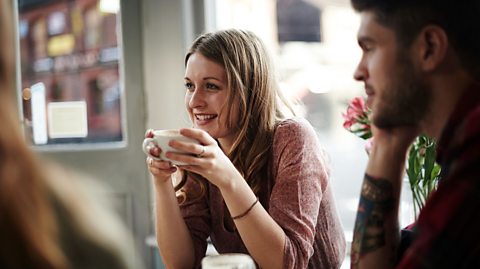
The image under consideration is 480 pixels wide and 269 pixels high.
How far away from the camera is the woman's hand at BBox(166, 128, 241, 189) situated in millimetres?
1128

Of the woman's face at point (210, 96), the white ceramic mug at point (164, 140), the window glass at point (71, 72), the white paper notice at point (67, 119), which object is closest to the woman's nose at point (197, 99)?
the woman's face at point (210, 96)

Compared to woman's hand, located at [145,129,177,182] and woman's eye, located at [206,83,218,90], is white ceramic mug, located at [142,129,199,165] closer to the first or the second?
woman's hand, located at [145,129,177,182]

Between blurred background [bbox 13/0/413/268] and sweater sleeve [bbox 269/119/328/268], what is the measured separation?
25.9 inches

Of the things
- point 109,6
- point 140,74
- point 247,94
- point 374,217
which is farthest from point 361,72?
point 109,6

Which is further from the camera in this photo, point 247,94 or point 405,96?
point 247,94

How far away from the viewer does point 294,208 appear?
50.1 inches

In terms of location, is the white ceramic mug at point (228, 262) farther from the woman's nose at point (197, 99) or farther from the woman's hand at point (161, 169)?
the woman's nose at point (197, 99)

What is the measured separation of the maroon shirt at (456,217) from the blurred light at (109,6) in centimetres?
195

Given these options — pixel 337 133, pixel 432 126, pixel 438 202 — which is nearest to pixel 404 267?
pixel 438 202

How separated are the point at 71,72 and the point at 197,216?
143cm

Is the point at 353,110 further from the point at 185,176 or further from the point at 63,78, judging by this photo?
the point at 63,78

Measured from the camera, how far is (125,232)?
549 millimetres

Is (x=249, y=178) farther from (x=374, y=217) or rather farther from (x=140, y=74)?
(x=140, y=74)

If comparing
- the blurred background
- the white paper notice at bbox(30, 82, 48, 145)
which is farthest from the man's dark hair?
the white paper notice at bbox(30, 82, 48, 145)
